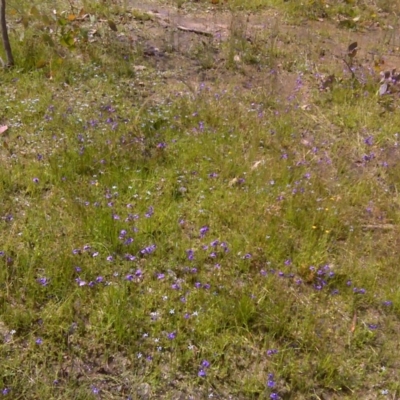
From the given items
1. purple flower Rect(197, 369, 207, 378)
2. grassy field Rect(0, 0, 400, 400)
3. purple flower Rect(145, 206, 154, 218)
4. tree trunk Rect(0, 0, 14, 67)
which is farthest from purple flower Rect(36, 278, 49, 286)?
tree trunk Rect(0, 0, 14, 67)

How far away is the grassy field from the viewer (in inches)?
114

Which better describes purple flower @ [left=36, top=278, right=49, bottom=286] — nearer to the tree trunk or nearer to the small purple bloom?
the small purple bloom

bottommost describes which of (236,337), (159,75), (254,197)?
(236,337)

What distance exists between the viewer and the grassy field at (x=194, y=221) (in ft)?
9.47

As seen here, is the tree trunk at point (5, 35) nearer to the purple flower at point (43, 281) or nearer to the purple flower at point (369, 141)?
the purple flower at point (43, 281)

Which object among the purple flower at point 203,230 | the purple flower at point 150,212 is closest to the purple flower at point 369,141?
the purple flower at point 203,230

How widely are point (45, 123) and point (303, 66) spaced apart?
10.4 ft

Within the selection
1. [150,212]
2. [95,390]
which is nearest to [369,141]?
[150,212]

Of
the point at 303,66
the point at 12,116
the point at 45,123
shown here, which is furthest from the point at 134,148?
the point at 303,66

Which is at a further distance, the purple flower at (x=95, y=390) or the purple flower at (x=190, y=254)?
the purple flower at (x=190, y=254)

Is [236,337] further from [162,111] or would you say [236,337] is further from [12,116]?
[12,116]

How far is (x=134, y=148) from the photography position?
4375 millimetres

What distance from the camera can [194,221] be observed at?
150 inches

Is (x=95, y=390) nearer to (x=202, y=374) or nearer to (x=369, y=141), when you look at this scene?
(x=202, y=374)
